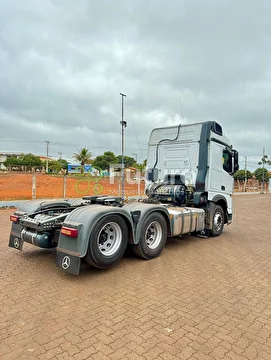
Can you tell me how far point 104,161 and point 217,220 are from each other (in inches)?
3011

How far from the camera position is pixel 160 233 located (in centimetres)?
555

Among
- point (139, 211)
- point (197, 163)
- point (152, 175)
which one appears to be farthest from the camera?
point (152, 175)

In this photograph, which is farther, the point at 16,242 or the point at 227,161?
the point at 227,161

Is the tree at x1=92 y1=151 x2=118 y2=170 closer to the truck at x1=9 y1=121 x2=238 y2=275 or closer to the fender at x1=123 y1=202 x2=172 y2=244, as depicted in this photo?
the truck at x1=9 y1=121 x2=238 y2=275

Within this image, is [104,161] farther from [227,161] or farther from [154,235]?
[154,235]

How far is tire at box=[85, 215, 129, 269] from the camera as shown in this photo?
416 centimetres

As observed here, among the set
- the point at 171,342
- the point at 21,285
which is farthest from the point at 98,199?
the point at 171,342

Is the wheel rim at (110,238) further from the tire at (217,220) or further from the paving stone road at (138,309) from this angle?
the tire at (217,220)

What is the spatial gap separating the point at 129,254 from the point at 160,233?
786mm

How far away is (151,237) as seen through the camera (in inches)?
218

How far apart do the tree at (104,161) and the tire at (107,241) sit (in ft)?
253

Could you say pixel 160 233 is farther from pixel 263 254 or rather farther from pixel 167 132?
pixel 167 132

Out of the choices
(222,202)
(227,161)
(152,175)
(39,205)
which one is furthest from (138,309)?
(227,161)

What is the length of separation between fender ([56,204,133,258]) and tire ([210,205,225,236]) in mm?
4085
